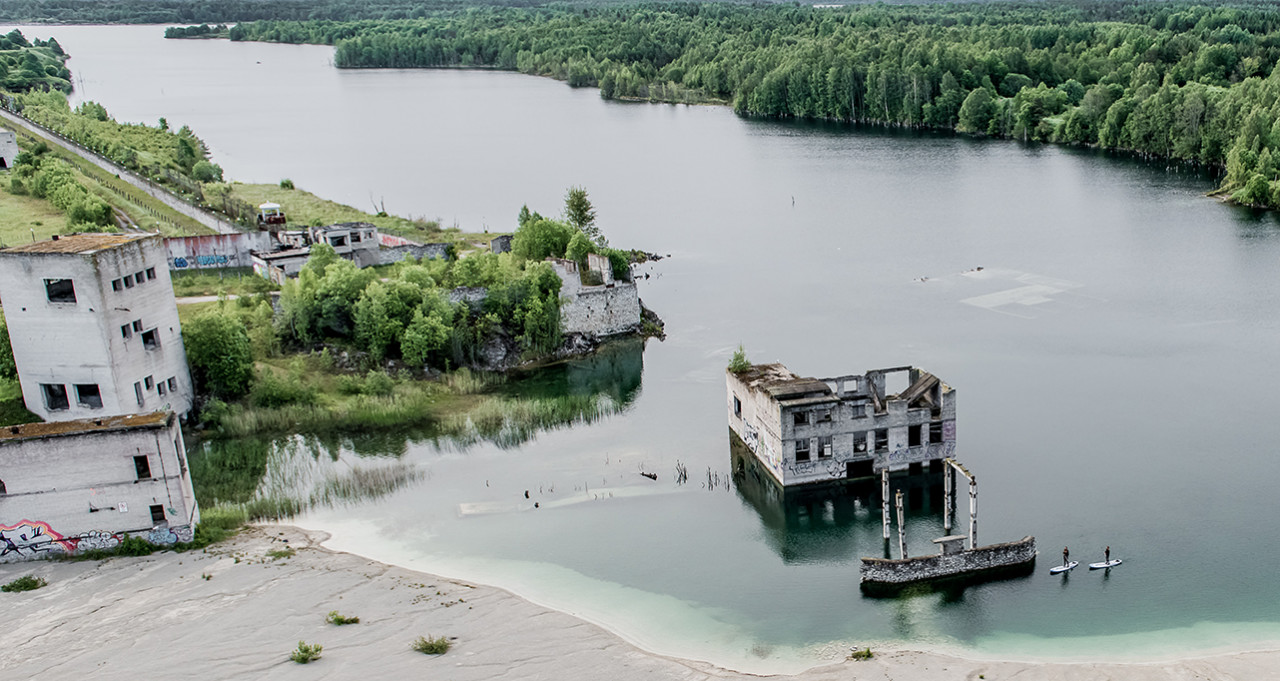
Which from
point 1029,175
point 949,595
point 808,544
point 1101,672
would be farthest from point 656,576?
point 1029,175

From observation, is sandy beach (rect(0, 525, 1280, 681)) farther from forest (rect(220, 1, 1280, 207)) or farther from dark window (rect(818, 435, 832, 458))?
forest (rect(220, 1, 1280, 207))

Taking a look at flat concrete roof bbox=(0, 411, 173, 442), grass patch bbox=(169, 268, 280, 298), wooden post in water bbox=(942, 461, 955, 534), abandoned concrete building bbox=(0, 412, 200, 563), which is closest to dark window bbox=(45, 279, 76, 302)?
flat concrete roof bbox=(0, 411, 173, 442)

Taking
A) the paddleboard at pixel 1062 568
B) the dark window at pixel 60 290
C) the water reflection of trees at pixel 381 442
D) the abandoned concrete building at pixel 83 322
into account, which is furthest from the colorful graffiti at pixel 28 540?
the paddleboard at pixel 1062 568

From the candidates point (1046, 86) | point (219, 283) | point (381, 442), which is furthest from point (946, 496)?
point (1046, 86)

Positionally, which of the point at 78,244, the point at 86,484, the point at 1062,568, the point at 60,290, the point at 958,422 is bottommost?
the point at 1062,568

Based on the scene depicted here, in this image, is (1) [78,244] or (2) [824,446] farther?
(1) [78,244]

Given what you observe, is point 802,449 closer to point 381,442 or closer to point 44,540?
point 381,442
